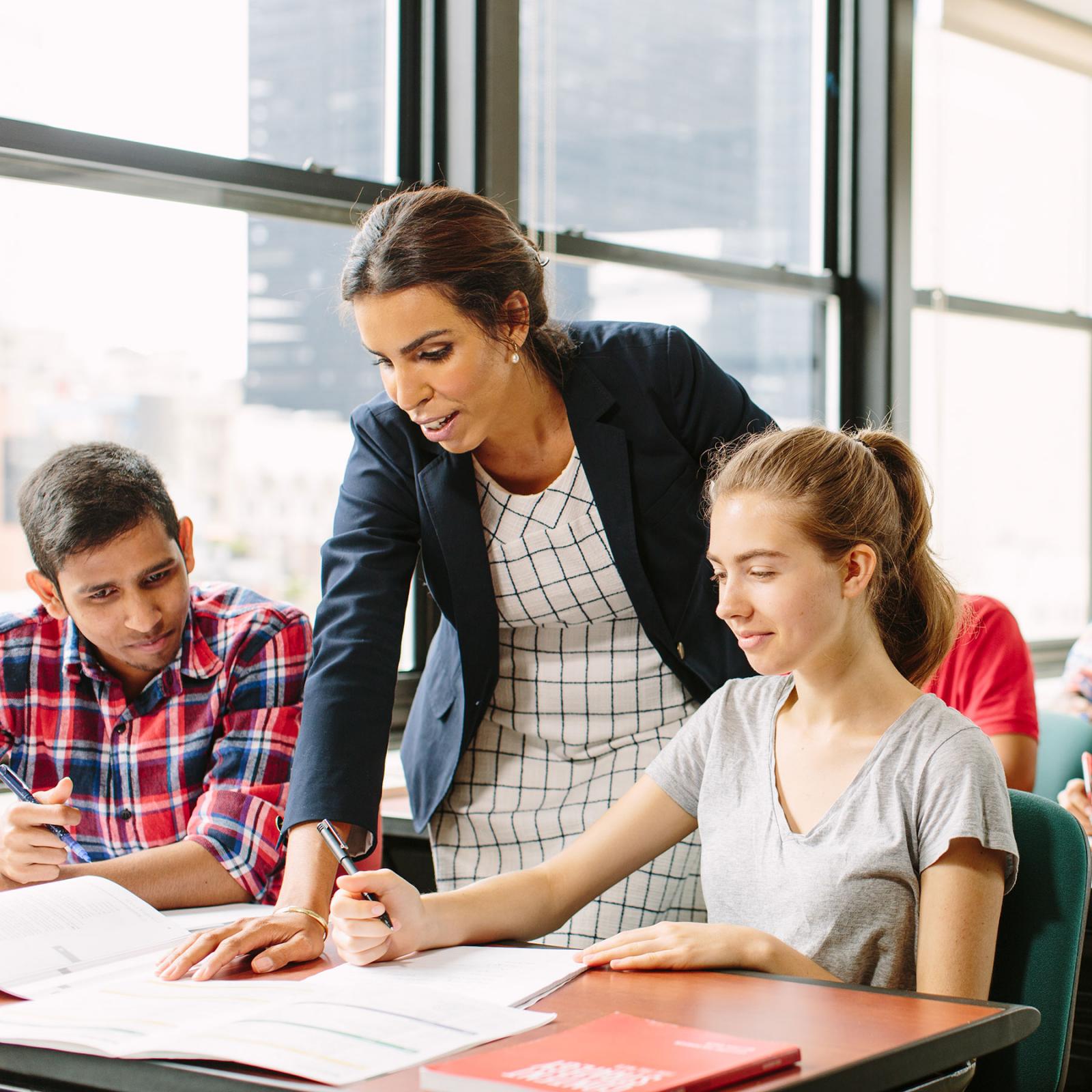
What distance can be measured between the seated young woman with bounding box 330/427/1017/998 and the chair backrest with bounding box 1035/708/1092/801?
1253 mm

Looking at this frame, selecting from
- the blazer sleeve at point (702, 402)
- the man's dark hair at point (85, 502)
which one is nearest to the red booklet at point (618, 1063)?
the blazer sleeve at point (702, 402)

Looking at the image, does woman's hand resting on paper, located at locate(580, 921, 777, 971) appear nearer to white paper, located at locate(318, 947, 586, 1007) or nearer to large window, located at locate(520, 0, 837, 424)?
white paper, located at locate(318, 947, 586, 1007)

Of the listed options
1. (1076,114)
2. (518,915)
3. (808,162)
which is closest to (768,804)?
(518,915)

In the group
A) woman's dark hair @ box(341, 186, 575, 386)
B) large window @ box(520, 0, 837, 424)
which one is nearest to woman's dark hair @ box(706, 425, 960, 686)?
woman's dark hair @ box(341, 186, 575, 386)

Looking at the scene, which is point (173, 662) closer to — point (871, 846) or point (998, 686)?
point (871, 846)

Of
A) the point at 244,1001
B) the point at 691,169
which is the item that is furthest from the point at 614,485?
the point at 691,169

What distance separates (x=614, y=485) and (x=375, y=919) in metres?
0.68

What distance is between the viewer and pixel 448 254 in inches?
61.5

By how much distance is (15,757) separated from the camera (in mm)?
1807

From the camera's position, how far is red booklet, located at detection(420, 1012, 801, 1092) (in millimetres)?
858

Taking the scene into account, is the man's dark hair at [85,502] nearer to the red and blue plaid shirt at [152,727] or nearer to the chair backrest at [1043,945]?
the red and blue plaid shirt at [152,727]

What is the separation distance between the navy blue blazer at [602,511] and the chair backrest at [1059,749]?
120 centimetres

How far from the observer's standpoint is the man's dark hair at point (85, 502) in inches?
69.6

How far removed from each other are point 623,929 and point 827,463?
0.67 metres
